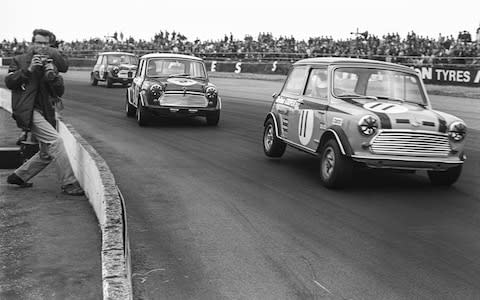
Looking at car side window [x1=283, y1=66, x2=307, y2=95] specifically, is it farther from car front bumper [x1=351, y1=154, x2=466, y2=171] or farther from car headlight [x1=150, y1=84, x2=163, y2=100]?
car headlight [x1=150, y1=84, x2=163, y2=100]

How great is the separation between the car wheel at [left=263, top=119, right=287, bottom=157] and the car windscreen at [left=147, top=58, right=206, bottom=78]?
489 centimetres

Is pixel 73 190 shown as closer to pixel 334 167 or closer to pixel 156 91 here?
pixel 334 167

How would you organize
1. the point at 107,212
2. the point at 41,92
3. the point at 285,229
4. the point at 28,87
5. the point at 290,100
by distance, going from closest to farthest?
the point at 107,212, the point at 285,229, the point at 28,87, the point at 41,92, the point at 290,100

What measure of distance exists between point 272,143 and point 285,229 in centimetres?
401

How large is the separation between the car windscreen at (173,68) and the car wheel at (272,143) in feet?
16.0

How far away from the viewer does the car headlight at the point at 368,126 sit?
7145mm

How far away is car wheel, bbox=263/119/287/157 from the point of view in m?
9.54

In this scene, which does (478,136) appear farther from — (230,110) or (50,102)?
(50,102)

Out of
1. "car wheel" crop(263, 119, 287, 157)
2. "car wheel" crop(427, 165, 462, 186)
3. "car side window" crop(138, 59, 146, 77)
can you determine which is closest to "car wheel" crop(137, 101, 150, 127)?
"car side window" crop(138, 59, 146, 77)

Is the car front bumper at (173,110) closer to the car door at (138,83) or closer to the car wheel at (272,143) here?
the car door at (138,83)

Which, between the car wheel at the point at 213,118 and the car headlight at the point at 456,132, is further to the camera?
the car wheel at the point at 213,118

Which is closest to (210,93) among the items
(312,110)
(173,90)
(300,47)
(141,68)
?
(173,90)

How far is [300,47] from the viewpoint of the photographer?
36.5 meters

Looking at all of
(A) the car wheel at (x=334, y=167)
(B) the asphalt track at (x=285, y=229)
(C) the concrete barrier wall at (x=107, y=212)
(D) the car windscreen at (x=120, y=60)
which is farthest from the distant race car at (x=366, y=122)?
(D) the car windscreen at (x=120, y=60)
